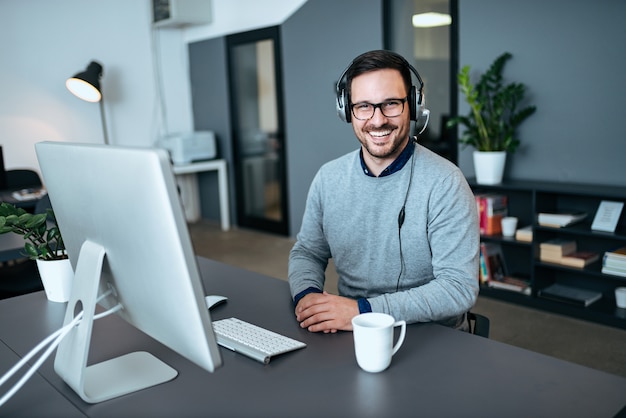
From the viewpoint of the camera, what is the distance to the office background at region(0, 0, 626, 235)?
3283 millimetres

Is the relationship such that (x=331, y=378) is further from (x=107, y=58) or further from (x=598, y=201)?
(x=107, y=58)

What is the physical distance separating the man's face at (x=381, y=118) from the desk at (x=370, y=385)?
20.3 inches

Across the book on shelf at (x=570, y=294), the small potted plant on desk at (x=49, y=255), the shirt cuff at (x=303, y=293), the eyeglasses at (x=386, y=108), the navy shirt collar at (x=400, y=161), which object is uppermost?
the eyeglasses at (x=386, y=108)

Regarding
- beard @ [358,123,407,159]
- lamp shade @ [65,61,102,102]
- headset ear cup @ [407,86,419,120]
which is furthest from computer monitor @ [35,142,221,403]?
lamp shade @ [65,61,102,102]

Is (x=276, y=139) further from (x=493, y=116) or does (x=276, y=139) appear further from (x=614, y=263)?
(x=614, y=263)

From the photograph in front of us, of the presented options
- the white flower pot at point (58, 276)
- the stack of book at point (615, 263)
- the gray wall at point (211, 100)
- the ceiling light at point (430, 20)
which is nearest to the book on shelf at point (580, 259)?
the stack of book at point (615, 263)

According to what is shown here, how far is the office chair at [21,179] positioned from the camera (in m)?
4.40

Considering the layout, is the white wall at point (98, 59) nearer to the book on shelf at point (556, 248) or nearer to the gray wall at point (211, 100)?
the gray wall at point (211, 100)

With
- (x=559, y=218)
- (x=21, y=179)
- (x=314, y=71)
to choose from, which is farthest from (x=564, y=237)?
(x=21, y=179)

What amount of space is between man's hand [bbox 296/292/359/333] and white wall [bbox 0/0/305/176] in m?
4.00

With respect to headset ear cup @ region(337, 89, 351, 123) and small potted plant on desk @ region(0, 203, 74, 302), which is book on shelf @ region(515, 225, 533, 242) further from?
small potted plant on desk @ region(0, 203, 74, 302)

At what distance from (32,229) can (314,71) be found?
11.8 ft

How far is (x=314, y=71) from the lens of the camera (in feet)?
15.9

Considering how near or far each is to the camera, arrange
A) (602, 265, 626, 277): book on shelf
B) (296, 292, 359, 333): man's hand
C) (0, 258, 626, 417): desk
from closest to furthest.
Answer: (0, 258, 626, 417): desk → (296, 292, 359, 333): man's hand → (602, 265, 626, 277): book on shelf
